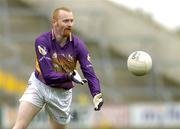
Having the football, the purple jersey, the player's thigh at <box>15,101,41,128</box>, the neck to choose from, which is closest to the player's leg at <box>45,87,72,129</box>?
the purple jersey

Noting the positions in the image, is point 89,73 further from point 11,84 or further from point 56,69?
point 11,84

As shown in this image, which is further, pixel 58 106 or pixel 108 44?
pixel 108 44

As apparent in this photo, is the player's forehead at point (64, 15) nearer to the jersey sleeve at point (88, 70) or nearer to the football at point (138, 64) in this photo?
the jersey sleeve at point (88, 70)

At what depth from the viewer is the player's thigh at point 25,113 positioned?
943 centimetres

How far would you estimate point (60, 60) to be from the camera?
9562mm

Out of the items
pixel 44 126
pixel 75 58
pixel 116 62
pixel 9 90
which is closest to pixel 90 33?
pixel 116 62

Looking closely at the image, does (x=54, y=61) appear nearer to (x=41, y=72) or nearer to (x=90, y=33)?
(x=41, y=72)

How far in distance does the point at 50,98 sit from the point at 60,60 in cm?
51

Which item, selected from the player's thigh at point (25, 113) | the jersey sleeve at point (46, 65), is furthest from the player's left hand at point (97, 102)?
the player's thigh at point (25, 113)

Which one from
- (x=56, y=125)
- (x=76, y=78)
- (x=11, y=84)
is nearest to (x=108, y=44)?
(x=11, y=84)

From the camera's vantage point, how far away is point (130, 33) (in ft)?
85.7

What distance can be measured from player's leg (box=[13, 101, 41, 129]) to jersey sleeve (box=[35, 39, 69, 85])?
14.8 inches

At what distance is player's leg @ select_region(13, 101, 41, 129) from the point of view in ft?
30.9

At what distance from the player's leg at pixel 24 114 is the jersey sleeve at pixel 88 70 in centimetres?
76
